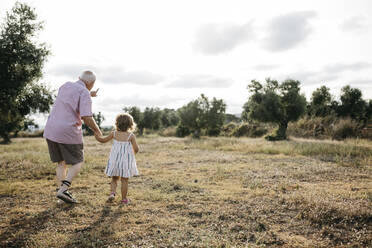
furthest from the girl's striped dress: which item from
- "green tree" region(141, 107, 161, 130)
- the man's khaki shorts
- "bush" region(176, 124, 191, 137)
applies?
"green tree" region(141, 107, 161, 130)

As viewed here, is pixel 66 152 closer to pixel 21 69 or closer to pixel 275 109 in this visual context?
pixel 21 69

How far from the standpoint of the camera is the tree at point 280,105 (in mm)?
26906

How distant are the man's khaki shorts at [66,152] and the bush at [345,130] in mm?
24312

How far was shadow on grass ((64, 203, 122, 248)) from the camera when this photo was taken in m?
3.35

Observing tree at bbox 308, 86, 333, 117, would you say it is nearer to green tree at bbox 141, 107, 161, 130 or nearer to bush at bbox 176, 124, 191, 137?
bush at bbox 176, 124, 191, 137

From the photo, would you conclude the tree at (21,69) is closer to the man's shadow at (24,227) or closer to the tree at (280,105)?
the man's shadow at (24,227)

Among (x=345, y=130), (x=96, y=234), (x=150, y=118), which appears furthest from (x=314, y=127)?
(x=150, y=118)

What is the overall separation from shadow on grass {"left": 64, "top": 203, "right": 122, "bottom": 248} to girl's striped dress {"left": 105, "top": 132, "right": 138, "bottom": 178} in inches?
40.6

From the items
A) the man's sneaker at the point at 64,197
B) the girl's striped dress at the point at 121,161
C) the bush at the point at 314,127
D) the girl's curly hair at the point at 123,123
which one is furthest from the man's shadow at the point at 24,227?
the bush at the point at 314,127

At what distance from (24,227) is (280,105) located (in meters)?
27.5

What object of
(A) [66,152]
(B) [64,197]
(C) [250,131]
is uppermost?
(A) [66,152]

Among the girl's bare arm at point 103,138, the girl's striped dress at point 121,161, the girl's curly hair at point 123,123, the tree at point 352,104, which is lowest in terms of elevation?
the girl's striped dress at point 121,161

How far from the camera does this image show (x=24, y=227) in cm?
390

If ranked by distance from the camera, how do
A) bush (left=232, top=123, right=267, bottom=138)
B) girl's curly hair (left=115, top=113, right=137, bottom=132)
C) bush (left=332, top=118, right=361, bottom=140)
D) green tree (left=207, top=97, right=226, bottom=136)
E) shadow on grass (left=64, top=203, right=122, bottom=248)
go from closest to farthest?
shadow on grass (left=64, top=203, right=122, bottom=248)
girl's curly hair (left=115, top=113, right=137, bottom=132)
bush (left=332, top=118, right=361, bottom=140)
bush (left=232, top=123, right=267, bottom=138)
green tree (left=207, top=97, right=226, bottom=136)
